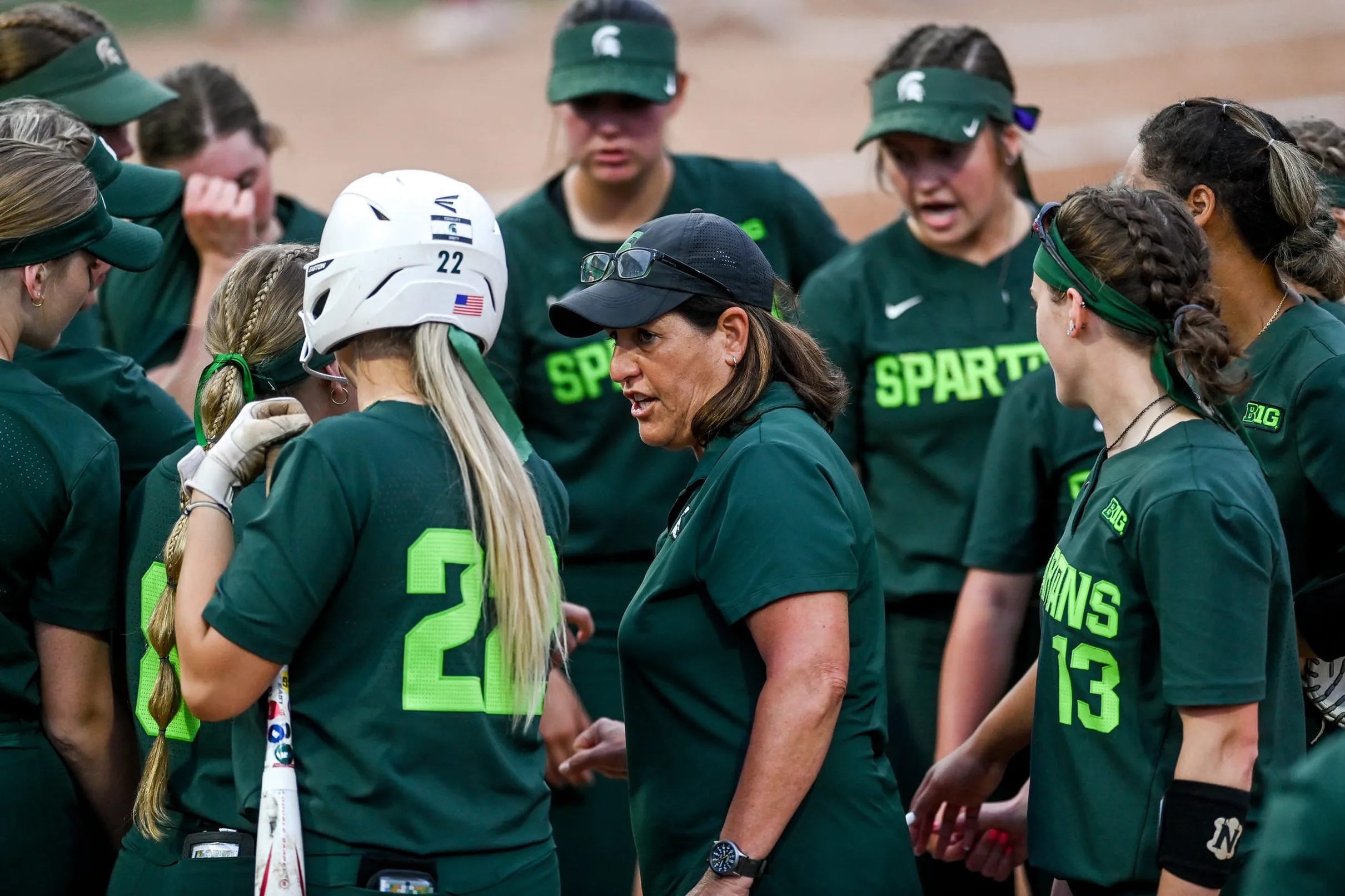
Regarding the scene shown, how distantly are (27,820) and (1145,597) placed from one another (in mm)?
2438

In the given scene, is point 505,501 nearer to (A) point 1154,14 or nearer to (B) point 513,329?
(B) point 513,329

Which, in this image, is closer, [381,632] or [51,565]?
[381,632]

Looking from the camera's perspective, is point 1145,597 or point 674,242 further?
point 674,242

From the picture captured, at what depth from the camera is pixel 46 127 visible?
12.6ft

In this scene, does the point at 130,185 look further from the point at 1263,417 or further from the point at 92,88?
the point at 1263,417

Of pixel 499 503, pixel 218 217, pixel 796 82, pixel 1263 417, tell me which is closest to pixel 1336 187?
pixel 1263 417

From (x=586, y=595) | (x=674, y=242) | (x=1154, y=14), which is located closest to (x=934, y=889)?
(x=586, y=595)

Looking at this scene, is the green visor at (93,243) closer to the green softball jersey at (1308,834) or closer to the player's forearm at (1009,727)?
the player's forearm at (1009,727)

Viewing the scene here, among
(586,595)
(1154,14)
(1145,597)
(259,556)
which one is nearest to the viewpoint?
(259,556)

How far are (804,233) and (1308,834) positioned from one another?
4.02 metres

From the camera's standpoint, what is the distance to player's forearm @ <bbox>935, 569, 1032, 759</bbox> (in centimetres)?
446

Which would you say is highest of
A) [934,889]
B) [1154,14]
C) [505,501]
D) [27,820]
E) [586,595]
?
[1154,14]

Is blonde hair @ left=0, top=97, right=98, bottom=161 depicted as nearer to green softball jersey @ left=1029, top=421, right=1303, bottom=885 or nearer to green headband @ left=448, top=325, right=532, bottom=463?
green headband @ left=448, top=325, right=532, bottom=463

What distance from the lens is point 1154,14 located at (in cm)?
2797
